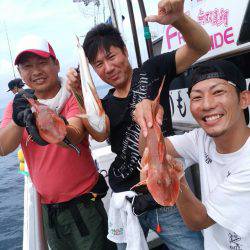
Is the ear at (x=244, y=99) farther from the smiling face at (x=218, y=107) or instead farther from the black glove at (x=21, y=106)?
the black glove at (x=21, y=106)

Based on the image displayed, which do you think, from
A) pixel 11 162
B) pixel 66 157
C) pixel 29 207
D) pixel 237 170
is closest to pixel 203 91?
pixel 237 170

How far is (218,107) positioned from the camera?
2.03 m

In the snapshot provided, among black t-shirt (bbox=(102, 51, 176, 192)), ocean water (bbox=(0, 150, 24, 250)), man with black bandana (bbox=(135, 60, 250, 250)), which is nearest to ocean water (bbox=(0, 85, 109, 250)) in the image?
ocean water (bbox=(0, 150, 24, 250))

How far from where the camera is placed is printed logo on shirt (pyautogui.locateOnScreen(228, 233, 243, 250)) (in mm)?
2033

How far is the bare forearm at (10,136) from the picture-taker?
93.4 inches

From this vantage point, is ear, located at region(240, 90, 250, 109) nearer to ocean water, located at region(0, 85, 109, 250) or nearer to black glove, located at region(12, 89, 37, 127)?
black glove, located at region(12, 89, 37, 127)

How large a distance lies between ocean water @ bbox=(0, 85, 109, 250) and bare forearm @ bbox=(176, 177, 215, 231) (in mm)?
2744

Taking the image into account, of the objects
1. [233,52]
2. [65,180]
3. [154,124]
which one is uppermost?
[233,52]

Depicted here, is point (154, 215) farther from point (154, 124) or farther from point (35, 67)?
point (35, 67)

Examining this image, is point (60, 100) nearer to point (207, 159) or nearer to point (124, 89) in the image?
point (124, 89)

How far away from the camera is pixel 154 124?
1598 mm

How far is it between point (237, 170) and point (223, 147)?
26cm

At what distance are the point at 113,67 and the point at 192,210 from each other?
4.34ft

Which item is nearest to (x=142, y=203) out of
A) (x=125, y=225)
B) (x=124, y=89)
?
(x=125, y=225)
